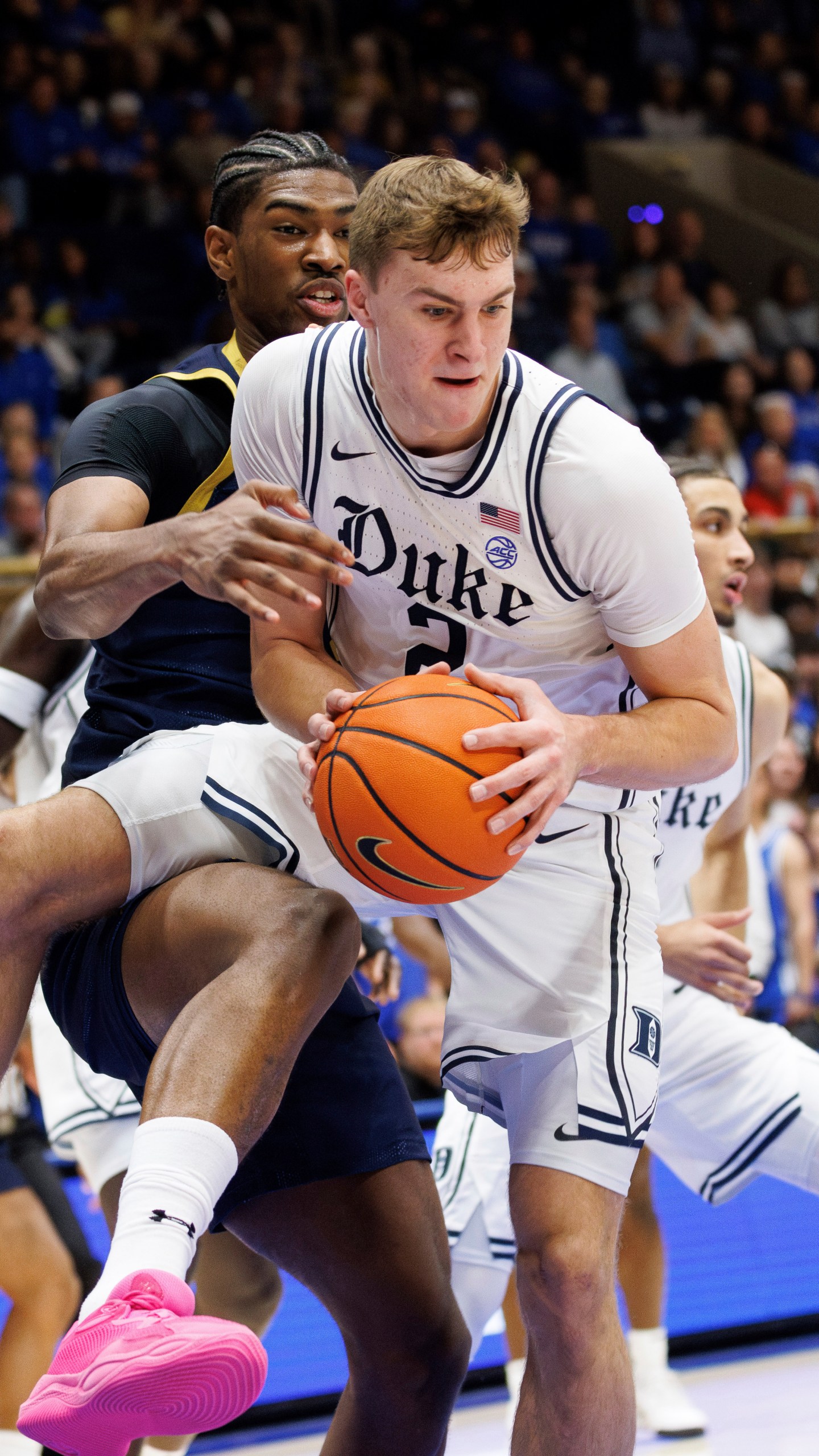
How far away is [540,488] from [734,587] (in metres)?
1.65

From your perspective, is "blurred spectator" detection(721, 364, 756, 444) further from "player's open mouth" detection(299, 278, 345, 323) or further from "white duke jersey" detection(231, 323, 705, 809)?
"white duke jersey" detection(231, 323, 705, 809)

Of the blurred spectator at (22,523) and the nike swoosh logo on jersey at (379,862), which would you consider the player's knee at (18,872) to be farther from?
the blurred spectator at (22,523)

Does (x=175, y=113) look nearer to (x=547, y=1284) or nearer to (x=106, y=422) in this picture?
(x=106, y=422)

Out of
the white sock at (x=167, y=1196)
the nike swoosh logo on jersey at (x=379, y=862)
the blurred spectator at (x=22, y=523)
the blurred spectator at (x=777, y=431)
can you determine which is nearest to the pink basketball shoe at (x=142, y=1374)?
the white sock at (x=167, y=1196)

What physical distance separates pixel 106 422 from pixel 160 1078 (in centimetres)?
128

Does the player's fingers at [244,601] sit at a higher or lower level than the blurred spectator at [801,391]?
higher

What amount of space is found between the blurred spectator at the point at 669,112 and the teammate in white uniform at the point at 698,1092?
493 inches

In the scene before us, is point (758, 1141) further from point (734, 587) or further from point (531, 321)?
point (531, 321)

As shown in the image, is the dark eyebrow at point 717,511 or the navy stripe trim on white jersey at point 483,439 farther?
the dark eyebrow at point 717,511

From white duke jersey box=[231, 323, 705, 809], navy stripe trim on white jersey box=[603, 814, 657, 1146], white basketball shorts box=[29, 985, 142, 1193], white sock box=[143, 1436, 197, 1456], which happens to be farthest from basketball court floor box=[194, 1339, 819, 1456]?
white duke jersey box=[231, 323, 705, 809]

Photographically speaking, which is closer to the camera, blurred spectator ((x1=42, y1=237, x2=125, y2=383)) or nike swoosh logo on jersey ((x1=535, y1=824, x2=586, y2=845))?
nike swoosh logo on jersey ((x1=535, y1=824, x2=586, y2=845))

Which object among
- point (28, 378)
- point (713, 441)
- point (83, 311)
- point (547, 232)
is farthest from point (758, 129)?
point (28, 378)

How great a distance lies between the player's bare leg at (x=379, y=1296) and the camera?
2775mm

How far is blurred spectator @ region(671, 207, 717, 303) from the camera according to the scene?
13.7 metres
